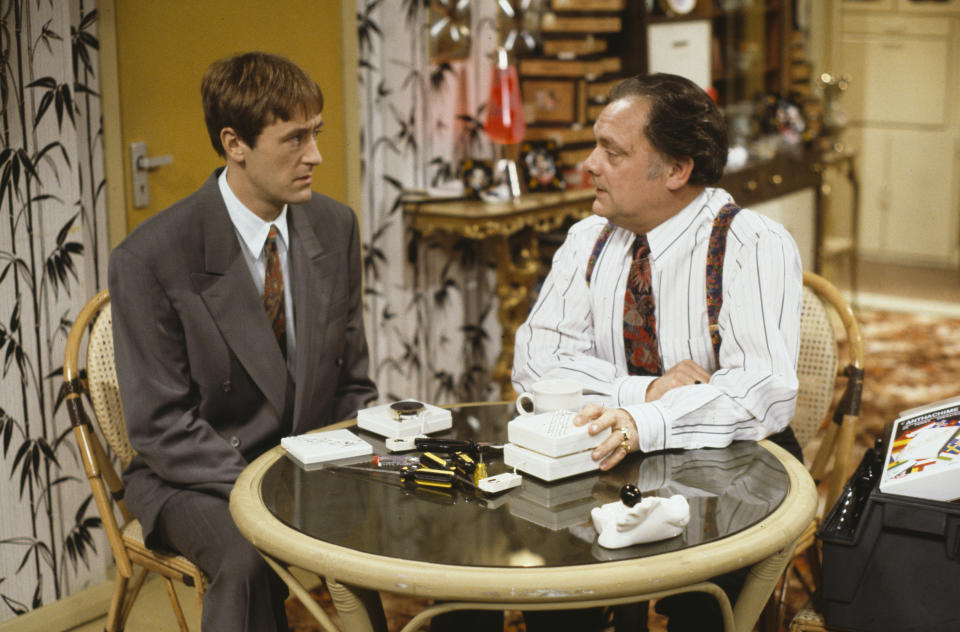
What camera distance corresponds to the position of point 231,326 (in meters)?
2.05

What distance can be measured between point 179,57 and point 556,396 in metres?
1.61

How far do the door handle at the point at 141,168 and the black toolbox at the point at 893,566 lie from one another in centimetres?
191

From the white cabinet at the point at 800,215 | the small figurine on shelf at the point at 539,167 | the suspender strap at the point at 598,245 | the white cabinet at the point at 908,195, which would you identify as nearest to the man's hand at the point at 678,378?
the suspender strap at the point at 598,245

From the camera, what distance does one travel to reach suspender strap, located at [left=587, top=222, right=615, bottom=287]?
7.14 feet

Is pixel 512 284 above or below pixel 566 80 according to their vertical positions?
below

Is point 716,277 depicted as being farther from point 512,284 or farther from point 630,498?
point 512,284

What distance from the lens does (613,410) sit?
1730 mm

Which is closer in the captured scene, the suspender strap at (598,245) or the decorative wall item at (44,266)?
the suspender strap at (598,245)

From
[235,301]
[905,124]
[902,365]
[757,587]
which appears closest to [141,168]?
[235,301]

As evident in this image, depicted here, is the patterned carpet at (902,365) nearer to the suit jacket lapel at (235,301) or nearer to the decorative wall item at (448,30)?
the suit jacket lapel at (235,301)

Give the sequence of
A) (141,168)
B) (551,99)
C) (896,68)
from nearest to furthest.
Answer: (141,168) < (551,99) < (896,68)

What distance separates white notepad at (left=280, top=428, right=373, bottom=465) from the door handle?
3.83 ft

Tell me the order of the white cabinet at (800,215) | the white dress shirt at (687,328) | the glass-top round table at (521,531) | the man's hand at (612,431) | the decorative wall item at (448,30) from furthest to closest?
the white cabinet at (800,215)
the decorative wall item at (448,30)
the white dress shirt at (687,328)
the man's hand at (612,431)
the glass-top round table at (521,531)

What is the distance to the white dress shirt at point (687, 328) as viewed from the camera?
181cm
